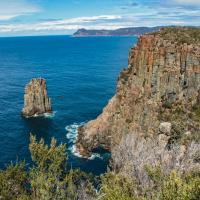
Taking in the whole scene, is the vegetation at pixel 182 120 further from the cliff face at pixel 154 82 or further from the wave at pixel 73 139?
the wave at pixel 73 139

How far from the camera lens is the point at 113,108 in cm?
12750

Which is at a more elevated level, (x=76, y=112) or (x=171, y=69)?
(x=171, y=69)

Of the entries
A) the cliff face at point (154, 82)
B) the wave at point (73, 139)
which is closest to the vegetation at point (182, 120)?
the cliff face at point (154, 82)

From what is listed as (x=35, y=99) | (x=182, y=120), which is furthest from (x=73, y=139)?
(x=182, y=120)

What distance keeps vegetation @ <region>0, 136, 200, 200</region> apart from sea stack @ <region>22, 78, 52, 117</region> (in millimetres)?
91971

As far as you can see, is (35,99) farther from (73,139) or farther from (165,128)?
(165,128)

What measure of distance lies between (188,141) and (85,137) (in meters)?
47.4

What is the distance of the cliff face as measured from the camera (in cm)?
11075

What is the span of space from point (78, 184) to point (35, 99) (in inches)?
3871

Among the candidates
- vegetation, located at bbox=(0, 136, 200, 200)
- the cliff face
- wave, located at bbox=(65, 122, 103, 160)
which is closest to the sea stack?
wave, located at bbox=(65, 122, 103, 160)

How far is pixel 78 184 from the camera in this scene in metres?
78.5

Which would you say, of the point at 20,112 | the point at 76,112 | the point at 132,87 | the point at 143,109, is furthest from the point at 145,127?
the point at 20,112

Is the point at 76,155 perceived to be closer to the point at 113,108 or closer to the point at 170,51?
the point at 113,108

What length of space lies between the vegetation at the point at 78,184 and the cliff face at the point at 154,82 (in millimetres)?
37897
